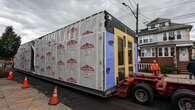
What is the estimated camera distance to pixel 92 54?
16.5 feet

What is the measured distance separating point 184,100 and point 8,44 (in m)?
20.1

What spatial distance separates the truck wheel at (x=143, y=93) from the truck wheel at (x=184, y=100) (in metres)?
0.75

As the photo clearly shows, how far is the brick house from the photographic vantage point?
17.1m

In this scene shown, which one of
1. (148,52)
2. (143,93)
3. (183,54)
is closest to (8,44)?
(143,93)

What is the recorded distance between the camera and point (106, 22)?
4.72 m

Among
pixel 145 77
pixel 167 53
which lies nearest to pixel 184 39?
pixel 167 53

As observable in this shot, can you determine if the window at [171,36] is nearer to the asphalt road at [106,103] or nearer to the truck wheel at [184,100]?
the asphalt road at [106,103]

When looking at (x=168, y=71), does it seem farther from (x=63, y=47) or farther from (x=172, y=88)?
(x=63, y=47)

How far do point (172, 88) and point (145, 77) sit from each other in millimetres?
1007

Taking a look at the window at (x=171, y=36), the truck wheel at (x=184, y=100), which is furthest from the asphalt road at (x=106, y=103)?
the window at (x=171, y=36)

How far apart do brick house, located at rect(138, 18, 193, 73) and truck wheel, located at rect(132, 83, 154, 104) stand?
38.5 ft

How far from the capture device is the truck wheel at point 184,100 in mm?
3673

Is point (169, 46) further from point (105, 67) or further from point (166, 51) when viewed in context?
point (105, 67)

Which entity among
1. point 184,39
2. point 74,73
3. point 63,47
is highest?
point 184,39
